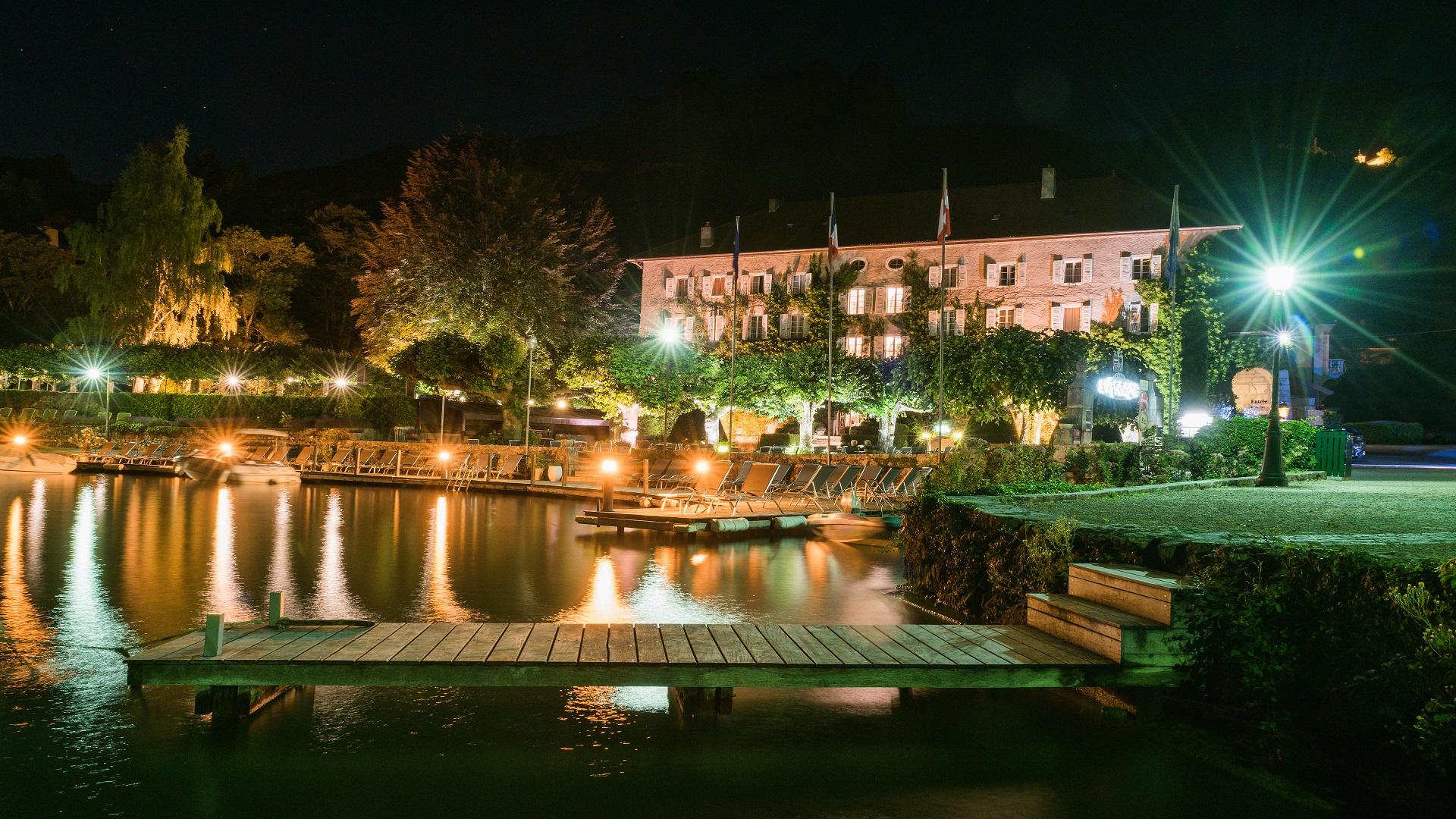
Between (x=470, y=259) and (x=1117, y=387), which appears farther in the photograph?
(x=470, y=259)

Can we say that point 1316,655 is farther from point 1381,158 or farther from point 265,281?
point 1381,158

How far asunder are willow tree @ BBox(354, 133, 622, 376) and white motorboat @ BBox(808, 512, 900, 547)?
28.7 meters

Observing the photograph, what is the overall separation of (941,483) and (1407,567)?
39.9 ft

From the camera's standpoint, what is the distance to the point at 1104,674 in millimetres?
7234

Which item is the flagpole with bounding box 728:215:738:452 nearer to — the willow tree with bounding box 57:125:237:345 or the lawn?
the lawn

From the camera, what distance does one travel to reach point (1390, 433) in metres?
55.1

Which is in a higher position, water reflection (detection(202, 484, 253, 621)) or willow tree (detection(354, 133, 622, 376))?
willow tree (detection(354, 133, 622, 376))

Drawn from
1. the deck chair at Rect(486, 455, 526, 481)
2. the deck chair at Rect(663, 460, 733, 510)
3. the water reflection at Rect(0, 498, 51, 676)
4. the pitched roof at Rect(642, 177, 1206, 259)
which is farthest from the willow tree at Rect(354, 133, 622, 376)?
the water reflection at Rect(0, 498, 51, 676)

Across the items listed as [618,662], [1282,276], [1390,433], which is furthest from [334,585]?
[1390,433]

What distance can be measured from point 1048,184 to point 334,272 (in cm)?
4233

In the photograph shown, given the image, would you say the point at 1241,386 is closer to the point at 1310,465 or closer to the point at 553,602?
the point at 1310,465

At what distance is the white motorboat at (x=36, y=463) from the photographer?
33312mm

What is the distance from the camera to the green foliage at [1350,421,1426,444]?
54969 millimetres

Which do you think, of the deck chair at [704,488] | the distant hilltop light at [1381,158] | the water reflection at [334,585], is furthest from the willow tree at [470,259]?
the distant hilltop light at [1381,158]
